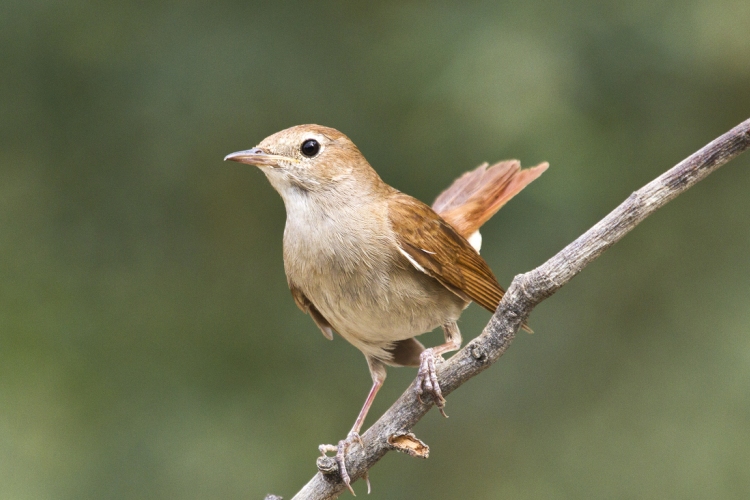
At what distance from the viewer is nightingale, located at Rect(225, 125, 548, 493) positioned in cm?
326

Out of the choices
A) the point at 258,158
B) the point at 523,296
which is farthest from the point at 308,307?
the point at 523,296

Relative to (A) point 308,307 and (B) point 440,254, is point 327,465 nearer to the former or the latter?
(A) point 308,307

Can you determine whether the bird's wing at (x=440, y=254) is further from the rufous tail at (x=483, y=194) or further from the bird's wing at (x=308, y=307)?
the bird's wing at (x=308, y=307)

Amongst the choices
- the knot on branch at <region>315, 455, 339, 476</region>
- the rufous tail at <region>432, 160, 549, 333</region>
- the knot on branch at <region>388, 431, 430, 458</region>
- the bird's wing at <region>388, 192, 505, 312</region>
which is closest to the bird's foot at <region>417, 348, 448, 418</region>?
the knot on branch at <region>388, 431, 430, 458</region>

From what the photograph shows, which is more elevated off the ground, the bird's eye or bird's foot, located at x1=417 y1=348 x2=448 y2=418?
the bird's eye

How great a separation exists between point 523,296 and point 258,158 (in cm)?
108

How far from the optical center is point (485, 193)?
13.1 feet

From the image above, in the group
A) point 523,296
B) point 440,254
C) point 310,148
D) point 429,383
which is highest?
point 310,148

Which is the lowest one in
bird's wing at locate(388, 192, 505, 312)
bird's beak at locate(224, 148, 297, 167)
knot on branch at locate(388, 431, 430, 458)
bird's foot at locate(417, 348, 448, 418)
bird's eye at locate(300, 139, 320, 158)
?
knot on branch at locate(388, 431, 430, 458)

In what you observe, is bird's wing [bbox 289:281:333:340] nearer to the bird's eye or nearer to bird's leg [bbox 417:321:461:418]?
the bird's eye

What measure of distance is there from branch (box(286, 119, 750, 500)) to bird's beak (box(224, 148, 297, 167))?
949 mm

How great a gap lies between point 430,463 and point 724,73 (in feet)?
Answer: 9.36

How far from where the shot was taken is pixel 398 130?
16.9 ft

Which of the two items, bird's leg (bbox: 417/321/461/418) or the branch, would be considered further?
bird's leg (bbox: 417/321/461/418)
